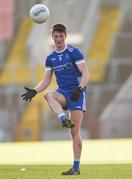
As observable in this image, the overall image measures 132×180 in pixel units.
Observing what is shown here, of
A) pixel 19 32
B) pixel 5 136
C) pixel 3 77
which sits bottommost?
pixel 5 136

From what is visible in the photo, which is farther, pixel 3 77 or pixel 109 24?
pixel 109 24

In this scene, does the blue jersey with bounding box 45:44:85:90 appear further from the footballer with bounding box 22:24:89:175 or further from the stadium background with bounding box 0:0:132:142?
the stadium background with bounding box 0:0:132:142

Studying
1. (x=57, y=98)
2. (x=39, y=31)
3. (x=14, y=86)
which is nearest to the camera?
(x=57, y=98)

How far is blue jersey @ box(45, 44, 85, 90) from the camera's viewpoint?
7.58 m

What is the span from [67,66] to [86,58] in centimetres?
1590

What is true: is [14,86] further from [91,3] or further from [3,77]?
[91,3]

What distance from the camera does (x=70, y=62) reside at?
7594mm

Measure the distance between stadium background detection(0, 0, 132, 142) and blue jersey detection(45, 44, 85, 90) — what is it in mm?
11561

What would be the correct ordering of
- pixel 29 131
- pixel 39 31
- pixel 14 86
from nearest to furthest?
1. pixel 29 131
2. pixel 14 86
3. pixel 39 31

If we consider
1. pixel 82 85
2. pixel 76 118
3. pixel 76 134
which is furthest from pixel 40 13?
pixel 76 134

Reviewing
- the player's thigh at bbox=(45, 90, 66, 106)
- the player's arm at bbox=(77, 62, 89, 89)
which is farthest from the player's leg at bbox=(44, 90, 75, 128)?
the player's arm at bbox=(77, 62, 89, 89)

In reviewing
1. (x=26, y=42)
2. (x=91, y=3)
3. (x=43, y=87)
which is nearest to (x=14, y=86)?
(x=26, y=42)

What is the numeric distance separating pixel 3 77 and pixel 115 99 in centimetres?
450

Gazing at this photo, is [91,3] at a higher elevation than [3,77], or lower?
higher
